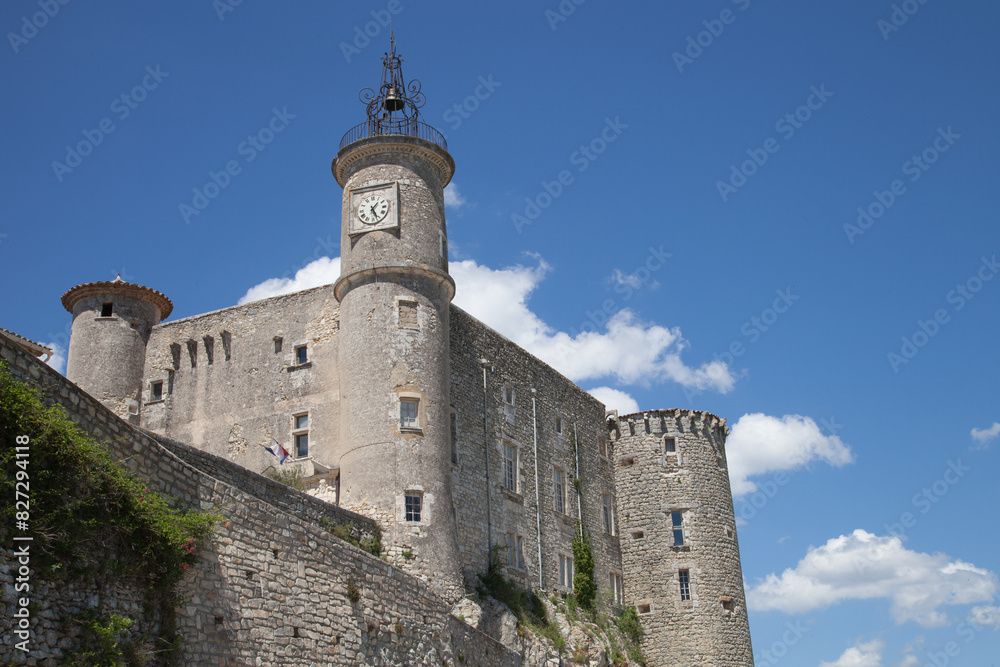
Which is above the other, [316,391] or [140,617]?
[316,391]

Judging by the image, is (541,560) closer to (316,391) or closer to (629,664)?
(629,664)

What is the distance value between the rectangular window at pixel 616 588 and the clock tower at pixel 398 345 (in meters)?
13.7

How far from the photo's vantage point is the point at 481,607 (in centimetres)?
2944

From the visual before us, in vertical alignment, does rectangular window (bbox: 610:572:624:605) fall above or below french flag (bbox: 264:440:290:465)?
below

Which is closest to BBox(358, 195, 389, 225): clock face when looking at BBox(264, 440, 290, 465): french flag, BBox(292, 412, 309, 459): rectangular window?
BBox(292, 412, 309, 459): rectangular window

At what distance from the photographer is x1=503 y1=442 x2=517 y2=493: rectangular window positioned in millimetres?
34969

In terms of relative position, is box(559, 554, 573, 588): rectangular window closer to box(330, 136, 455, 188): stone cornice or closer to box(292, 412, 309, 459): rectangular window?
box(292, 412, 309, 459): rectangular window

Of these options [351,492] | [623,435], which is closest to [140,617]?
[351,492]

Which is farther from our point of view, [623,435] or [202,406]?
[623,435]

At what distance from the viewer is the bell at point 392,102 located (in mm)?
33469

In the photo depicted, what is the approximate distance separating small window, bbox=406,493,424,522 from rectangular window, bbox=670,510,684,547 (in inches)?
670

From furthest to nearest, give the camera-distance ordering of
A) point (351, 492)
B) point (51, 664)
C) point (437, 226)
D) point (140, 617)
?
1. point (437, 226)
2. point (351, 492)
3. point (140, 617)
4. point (51, 664)

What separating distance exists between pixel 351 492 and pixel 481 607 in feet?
17.1

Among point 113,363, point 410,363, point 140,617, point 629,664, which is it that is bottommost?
point 140,617
